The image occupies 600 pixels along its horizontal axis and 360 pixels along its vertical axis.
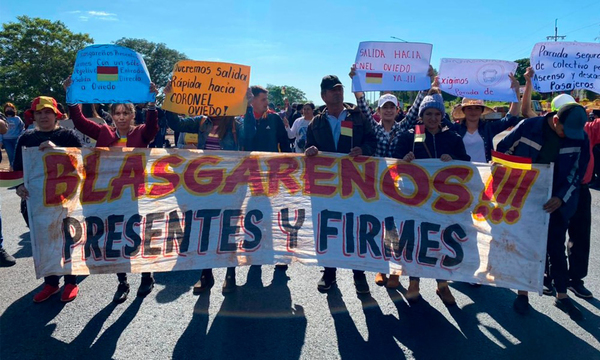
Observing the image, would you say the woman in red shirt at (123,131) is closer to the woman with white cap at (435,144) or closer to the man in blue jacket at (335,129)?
the man in blue jacket at (335,129)

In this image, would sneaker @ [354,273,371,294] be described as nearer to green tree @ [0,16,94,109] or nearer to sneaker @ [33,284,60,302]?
sneaker @ [33,284,60,302]

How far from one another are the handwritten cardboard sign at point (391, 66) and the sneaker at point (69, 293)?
3.72 metres

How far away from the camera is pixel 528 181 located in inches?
135

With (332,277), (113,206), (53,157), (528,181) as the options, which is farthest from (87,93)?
(528,181)

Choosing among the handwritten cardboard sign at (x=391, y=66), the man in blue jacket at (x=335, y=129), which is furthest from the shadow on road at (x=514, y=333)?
the handwritten cardboard sign at (x=391, y=66)

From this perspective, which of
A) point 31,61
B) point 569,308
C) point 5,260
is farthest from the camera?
point 31,61

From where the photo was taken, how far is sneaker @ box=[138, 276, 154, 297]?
3.87 metres

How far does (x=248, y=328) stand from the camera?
3287mm

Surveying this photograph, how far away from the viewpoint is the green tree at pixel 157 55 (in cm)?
6091

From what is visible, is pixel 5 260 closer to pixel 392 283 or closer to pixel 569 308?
pixel 392 283

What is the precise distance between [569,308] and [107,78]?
5.01 metres

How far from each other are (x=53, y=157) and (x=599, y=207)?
926 cm

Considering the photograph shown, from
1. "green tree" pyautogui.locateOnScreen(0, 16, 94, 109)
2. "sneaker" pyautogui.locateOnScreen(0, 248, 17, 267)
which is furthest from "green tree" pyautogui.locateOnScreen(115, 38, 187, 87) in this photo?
"sneaker" pyautogui.locateOnScreen(0, 248, 17, 267)

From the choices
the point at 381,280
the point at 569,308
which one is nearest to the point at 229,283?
the point at 381,280
